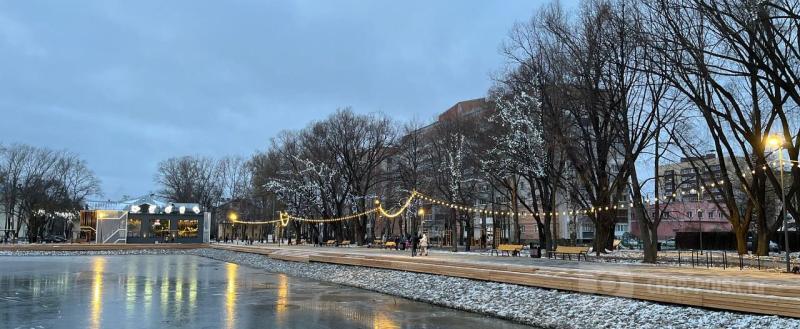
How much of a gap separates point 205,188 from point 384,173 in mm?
36132

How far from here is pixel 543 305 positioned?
14.7m

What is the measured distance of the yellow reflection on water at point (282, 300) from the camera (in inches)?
561

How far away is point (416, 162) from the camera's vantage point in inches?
2168

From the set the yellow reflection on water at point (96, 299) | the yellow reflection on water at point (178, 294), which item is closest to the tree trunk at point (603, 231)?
the yellow reflection on water at point (178, 294)

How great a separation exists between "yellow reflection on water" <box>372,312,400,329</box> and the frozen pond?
23 mm

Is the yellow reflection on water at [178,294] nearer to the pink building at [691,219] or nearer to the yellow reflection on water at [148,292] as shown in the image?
the yellow reflection on water at [148,292]

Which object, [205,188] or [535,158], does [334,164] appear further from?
[205,188]

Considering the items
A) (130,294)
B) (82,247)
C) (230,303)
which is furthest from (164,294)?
(82,247)

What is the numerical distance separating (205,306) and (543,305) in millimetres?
8576

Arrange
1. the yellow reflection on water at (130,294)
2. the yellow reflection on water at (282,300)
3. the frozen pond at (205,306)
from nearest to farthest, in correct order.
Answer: the frozen pond at (205,306) < the yellow reflection on water at (282,300) < the yellow reflection on water at (130,294)

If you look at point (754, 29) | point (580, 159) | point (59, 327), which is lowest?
point (59, 327)

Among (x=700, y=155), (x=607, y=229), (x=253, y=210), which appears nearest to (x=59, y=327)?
(x=607, y=229)

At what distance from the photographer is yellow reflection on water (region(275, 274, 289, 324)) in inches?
561

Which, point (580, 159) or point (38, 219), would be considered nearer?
point (580, 159)
